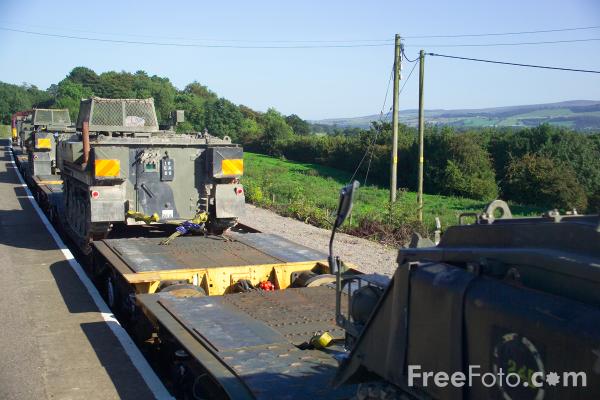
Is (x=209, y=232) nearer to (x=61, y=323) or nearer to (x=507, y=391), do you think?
(x=61, y=323)

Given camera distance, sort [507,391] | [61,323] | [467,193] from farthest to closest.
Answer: [467,193], [61,323], [507,391]

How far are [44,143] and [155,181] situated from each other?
1402 centimetres

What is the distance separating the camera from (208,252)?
9.43 meters

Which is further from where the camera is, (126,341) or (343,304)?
(126,341)

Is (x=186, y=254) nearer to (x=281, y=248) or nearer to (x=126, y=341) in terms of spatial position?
(x=281, y=248)

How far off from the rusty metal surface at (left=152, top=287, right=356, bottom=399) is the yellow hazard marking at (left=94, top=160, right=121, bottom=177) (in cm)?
466

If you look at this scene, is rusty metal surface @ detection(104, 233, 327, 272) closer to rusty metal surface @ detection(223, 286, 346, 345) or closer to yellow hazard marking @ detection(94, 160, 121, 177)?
rusty metal surface @ detection(223, 286, 346, 345)

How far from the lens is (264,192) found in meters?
25.7

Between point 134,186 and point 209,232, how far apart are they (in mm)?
1532

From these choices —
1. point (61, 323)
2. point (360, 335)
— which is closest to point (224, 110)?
point (61, 323)

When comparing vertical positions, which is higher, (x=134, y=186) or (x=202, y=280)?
(x=134, y=186)

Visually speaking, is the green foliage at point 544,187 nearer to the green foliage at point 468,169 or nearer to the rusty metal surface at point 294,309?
the green foliage at point 468,169

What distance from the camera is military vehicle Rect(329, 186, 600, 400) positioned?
102 inches

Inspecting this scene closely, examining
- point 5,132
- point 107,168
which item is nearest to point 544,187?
point 107,168
